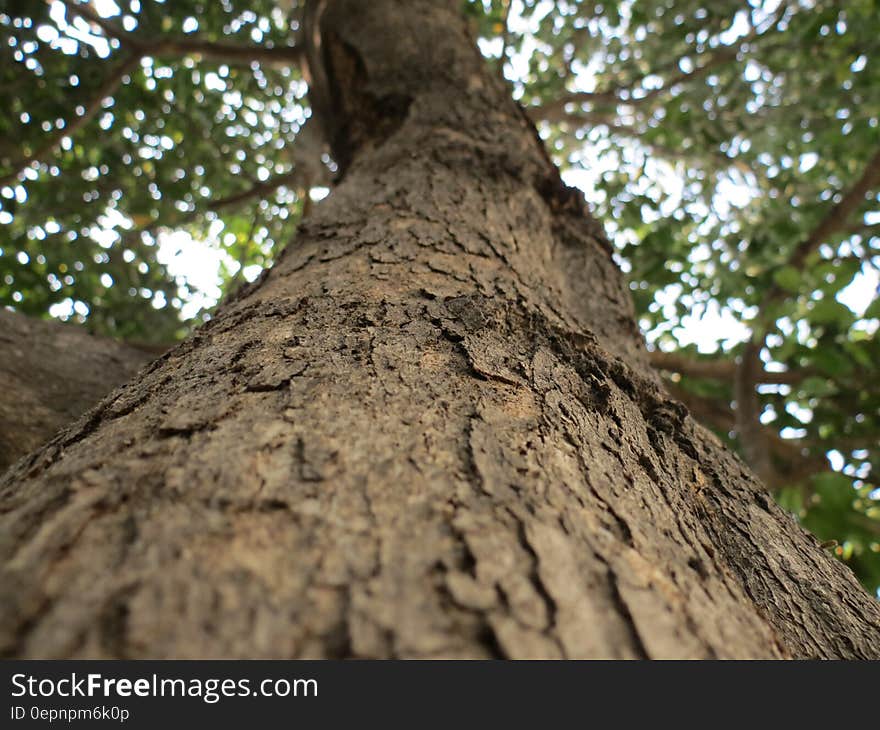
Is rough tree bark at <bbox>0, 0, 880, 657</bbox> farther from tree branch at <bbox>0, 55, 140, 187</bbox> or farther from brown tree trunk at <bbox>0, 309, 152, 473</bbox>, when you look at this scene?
tree branch at <bbox>0, 55, 140, 187</bbox>

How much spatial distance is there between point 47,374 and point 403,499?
1.73 meters

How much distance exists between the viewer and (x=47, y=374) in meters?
1.84

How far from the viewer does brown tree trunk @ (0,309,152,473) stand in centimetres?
166

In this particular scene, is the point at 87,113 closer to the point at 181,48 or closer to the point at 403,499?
the point at 181,48

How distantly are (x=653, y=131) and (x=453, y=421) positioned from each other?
466 centimetres

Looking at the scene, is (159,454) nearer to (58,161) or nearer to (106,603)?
(106,603)

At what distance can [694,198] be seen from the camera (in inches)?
207

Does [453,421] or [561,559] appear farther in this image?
[453,421]

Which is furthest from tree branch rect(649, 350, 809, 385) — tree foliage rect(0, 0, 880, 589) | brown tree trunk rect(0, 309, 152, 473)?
brown tree trunk rect(0, 309, 152, 473)

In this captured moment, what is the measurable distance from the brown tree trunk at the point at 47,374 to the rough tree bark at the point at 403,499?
3.02ft

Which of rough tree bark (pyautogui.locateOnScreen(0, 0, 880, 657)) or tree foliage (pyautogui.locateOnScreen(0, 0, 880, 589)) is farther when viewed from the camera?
tree foliage (pyautogui.locateOnScreen(0, 0, 880, 589))

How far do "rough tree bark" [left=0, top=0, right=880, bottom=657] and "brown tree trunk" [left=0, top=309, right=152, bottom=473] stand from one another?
921 mm
